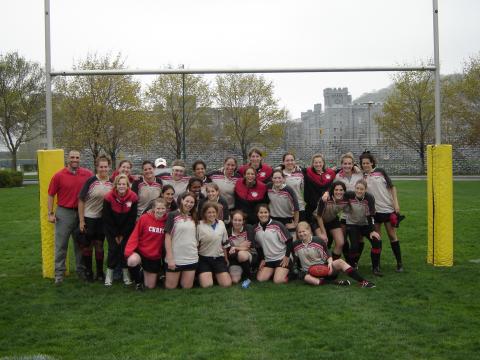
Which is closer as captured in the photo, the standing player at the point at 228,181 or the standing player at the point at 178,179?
the standing player at the point at 178,179

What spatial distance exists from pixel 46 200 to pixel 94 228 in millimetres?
758

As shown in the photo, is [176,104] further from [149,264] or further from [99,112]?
[149,264]

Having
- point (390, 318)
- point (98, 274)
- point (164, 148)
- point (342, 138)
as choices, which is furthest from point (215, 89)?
point (390, 318)

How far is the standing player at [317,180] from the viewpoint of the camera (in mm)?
6641

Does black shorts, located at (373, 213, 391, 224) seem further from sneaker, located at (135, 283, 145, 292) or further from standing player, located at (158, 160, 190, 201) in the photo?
sneaker, located at (135, 283, 145, 292)

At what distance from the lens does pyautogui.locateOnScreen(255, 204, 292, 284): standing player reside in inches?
237

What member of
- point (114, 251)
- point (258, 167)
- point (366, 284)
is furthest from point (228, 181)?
point (366, 284)

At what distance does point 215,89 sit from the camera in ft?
87.7

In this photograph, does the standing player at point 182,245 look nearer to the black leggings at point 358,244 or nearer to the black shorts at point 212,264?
the black shorts at point 212,264

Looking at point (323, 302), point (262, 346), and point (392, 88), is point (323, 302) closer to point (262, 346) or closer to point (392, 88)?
point (262, 346)

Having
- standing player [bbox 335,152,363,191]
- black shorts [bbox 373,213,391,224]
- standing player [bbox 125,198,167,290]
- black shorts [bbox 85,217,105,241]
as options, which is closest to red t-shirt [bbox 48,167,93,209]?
black shorts [bbox 85,217,105,241]

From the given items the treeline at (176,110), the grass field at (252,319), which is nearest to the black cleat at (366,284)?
the grass field at (252,319)

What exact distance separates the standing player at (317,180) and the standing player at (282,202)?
41 cm

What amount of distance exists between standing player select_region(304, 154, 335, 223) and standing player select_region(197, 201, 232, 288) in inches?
54.2
